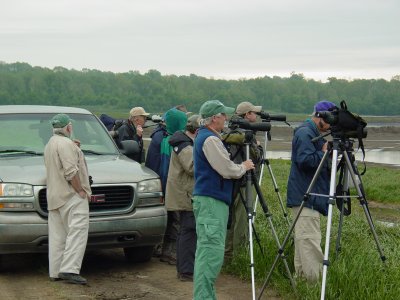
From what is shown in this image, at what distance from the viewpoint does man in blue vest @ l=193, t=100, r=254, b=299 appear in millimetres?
6848

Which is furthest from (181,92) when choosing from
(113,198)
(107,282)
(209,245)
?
(209,245)

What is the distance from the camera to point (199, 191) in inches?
275

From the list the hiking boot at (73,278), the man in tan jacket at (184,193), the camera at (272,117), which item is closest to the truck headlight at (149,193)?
the man in tan jacket at (184,193)

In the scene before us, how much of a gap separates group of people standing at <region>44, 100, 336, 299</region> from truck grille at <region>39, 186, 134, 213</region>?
0.36 meters

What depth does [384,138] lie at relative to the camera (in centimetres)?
4825

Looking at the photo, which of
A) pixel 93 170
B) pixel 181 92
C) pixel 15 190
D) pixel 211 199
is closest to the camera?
pixel 211 199

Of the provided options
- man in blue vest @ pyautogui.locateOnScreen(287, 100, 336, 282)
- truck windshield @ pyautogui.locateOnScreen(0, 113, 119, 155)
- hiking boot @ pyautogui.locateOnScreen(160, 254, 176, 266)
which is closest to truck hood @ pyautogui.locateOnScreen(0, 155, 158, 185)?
truck windshield @ pyautogui.locateOnScreen(0, 113, 119, 155)

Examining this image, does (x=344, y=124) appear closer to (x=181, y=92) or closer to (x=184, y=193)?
(x=184, y=193)

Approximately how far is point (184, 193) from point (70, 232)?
4.26 ft

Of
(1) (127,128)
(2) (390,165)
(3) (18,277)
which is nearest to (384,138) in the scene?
(2) (390,165)

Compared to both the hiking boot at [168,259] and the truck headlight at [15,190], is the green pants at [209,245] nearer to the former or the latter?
the truck headlight at [15,190]

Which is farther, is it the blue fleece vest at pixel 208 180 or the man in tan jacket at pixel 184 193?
the man in tan jacket at pixel 184 193

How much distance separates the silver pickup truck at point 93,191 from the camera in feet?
27.3

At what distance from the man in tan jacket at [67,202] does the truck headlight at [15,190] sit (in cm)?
26
